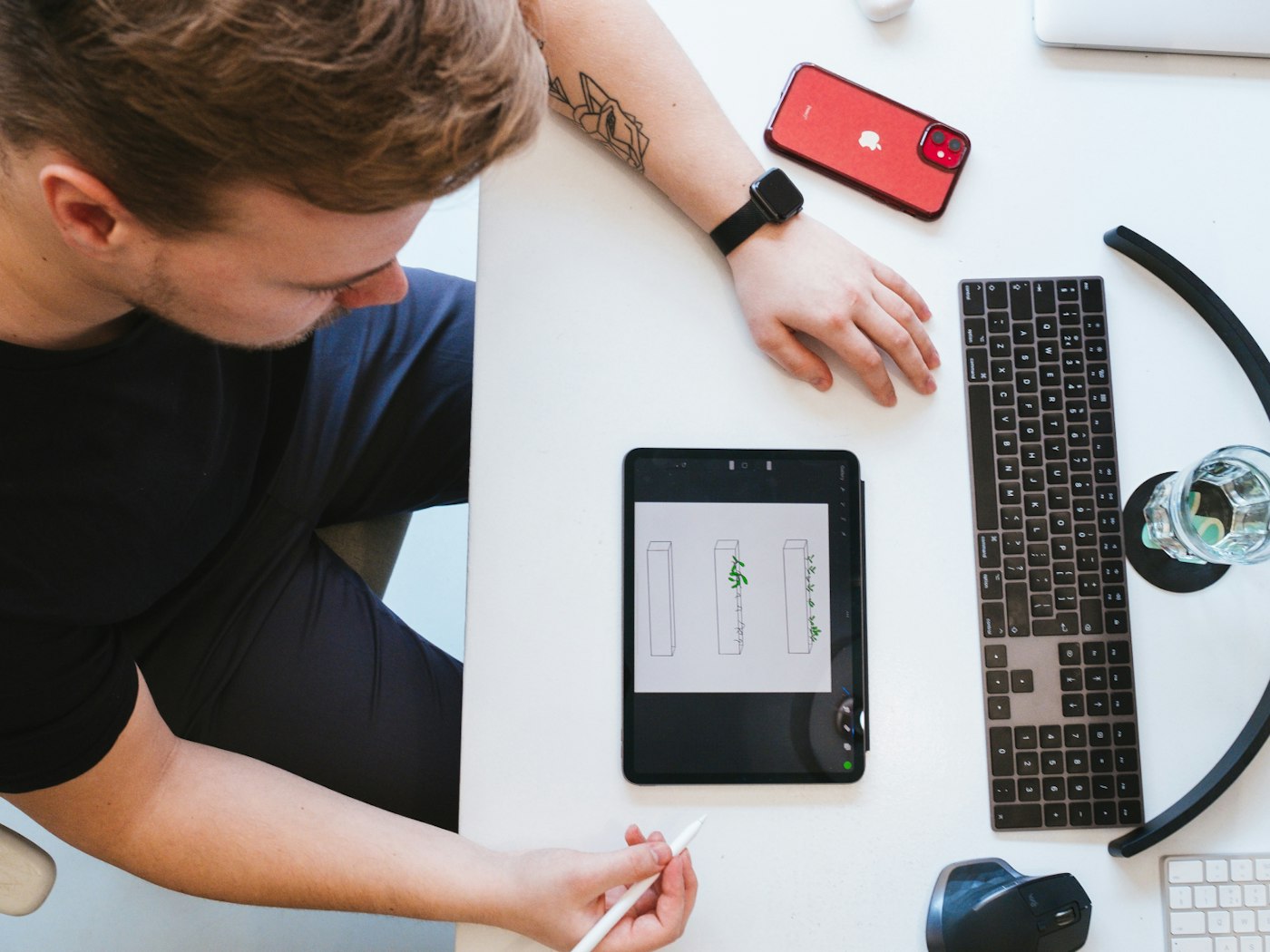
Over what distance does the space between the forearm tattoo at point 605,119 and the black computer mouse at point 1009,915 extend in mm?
643

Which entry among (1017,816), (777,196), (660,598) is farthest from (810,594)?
(777,196)

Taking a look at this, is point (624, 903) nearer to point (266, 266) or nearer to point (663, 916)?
point (663, 916)

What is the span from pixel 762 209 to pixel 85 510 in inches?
22.6

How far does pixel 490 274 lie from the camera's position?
80 cm

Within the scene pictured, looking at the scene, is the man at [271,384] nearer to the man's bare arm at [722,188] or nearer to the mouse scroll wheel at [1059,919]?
the man's bare arm at [722,188]

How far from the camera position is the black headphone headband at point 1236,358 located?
2.40ft

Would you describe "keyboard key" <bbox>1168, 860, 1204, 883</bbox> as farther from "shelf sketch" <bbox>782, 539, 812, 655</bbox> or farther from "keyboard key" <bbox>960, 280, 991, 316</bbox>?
"keyboard key" <bbox>960, 280, 991, 316</bbox>

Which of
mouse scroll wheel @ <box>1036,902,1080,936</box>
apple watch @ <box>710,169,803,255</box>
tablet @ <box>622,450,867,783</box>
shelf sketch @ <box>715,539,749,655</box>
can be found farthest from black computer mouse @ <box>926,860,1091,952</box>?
apple watch @ <box>710,169,803,255</box>

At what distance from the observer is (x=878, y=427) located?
806 mm

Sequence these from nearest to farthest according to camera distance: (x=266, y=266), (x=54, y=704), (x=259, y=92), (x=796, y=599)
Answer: (x=259, y=92) < (x=266, y=266) < (x=54, y=704) < (x=796, y=599)

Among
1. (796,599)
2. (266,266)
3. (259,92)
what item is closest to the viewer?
(259,92)

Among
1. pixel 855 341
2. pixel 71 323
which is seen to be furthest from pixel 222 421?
pixel 855 341

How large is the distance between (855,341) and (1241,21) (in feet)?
1.56

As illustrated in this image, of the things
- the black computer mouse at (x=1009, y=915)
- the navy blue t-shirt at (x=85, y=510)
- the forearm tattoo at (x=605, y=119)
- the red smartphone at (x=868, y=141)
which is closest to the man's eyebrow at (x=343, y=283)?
the navy blue t-shirt at (x=85, y=510)
